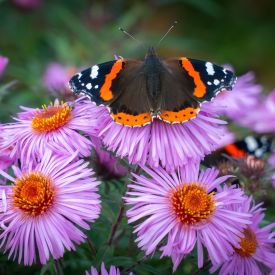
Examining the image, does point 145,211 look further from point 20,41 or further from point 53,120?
point 20,41

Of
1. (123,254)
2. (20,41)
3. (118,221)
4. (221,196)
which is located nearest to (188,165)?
(221,196)

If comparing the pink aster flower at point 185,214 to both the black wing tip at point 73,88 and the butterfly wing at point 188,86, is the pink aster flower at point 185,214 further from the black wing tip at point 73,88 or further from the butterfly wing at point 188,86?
the black wing tip at point 73,88

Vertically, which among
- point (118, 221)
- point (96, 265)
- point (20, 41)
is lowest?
point (96, 265)

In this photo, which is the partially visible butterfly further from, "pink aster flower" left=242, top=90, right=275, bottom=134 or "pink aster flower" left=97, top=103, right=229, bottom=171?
"pink aster flower" left=242, top=90, right=275, bottom=134

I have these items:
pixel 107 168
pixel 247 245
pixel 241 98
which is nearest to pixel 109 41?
pixel 241 98

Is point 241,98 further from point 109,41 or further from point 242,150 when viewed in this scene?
point 109,41

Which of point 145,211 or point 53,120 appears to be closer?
point 145,211

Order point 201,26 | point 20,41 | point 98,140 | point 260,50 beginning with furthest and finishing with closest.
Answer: point 201,26
point 260,50
point 20,41
point 98,140

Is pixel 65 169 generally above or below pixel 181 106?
below
